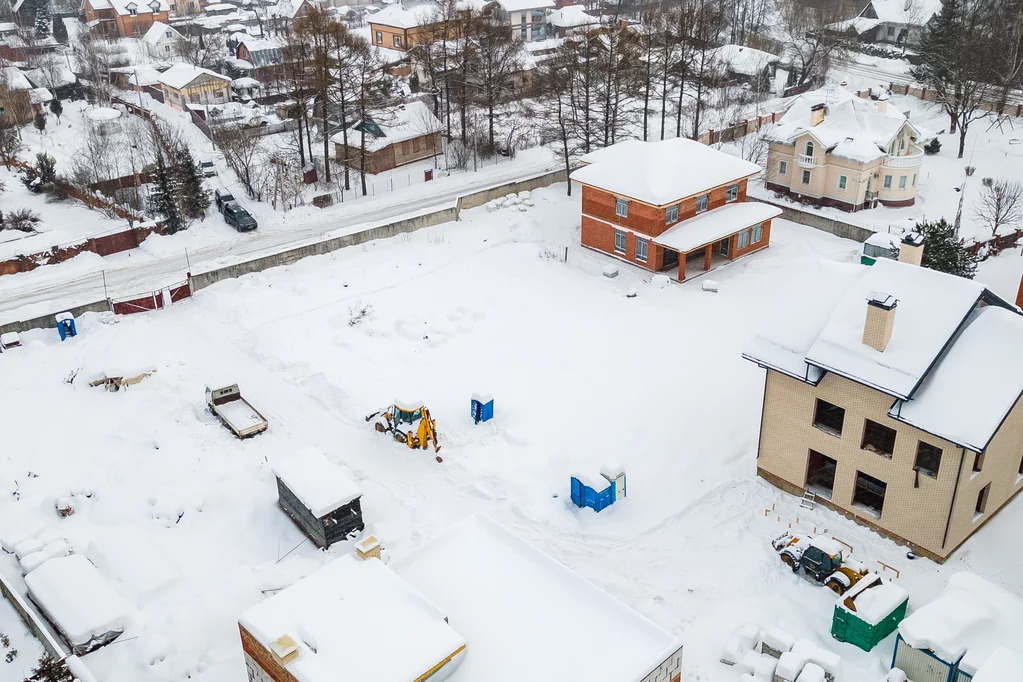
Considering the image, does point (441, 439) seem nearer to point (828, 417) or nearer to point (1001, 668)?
point (828, 417)

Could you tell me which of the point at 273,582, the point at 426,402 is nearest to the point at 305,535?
the point at 273,582

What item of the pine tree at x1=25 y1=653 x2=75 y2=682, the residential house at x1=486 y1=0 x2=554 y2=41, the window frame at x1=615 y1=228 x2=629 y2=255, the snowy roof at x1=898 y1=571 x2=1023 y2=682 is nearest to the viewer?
the pine tree at x1=25 y1=653 x2=75 y2=682

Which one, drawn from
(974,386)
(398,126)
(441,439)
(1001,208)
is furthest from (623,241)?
(974,386)

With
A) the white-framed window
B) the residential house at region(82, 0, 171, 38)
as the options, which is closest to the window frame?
the white-framed window

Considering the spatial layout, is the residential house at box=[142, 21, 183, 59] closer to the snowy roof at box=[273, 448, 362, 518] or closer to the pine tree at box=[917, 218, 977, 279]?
the snowy roof at box=[273, 448, 362, 518]

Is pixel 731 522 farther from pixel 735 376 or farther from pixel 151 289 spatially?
pixel 151 289

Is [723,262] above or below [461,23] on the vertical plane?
below

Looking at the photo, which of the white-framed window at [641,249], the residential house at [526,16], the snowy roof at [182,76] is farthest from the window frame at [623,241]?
the residential house at [526,16]
